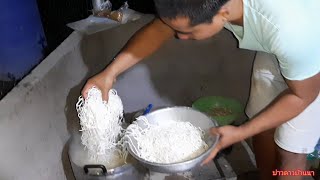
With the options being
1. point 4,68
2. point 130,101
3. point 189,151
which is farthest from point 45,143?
point 130,101

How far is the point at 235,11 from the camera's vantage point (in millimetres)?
1014

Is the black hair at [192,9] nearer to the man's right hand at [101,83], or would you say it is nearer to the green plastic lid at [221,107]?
the man's right hand at [101,83]

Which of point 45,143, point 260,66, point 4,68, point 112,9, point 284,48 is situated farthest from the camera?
point 112,9

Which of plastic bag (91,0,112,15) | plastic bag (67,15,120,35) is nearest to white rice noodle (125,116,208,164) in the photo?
plastic bag (67,15,120,35)

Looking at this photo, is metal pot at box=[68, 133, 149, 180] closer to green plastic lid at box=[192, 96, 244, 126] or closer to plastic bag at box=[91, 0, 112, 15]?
green plastic lid at box=[192, 96, 244, 126]

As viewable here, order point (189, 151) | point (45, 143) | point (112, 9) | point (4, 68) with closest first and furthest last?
point (189, 151) → point (45, 143) → point (4, 68) → point (112, 9)

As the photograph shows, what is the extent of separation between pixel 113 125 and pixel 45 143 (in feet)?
1.10

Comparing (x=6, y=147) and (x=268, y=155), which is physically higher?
(x=6, y=147)

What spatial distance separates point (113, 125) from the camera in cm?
143

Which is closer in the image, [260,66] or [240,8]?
[240,8]

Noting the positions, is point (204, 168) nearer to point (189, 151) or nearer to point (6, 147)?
point (189, 151)

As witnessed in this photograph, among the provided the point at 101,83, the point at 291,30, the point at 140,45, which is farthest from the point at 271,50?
the point at 101,83

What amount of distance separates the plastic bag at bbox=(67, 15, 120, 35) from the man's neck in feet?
3.53

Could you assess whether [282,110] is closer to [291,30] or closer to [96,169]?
[291,30]
